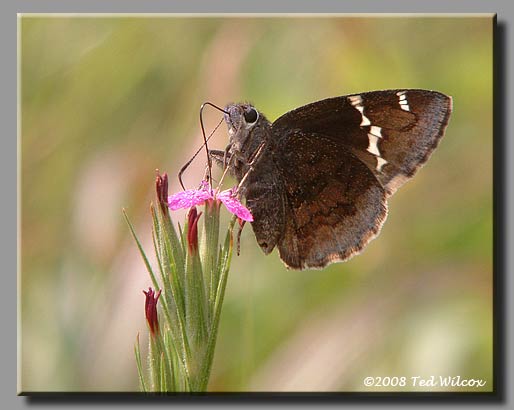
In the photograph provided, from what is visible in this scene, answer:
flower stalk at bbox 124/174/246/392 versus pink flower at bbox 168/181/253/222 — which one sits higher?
pink flower at bbox 168/181/253/222

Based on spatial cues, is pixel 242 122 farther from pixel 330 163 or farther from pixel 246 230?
pixel 246 230

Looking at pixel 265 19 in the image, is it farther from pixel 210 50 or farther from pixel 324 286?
pixel 324 286

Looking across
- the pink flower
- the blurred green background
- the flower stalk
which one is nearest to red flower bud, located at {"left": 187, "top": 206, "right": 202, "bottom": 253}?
the flower stalk

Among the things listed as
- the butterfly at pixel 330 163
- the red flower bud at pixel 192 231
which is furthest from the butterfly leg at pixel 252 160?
the red flower bud at pixel 192 231

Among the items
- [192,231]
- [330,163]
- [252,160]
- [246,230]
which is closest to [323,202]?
[330,163]

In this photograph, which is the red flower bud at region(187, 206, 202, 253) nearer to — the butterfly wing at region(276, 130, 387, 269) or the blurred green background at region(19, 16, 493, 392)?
the butterfly wing at region(276, 130, 387, 269)

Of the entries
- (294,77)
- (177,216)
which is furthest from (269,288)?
(294,77)

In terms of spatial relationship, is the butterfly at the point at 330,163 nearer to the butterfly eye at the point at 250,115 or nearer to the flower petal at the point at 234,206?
the butterfly eye at the point at 250,115
